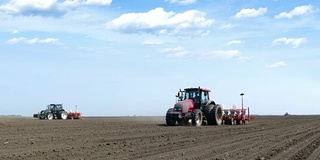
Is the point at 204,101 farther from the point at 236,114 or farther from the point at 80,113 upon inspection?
the point at 80,113

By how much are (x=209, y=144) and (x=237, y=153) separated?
2358mm

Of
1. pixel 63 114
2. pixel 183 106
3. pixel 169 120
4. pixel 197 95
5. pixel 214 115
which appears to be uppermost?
pixel 197 95

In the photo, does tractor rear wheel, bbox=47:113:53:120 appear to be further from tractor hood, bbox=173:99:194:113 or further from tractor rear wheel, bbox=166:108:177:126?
tractor hood, bbox=173:99:194:113

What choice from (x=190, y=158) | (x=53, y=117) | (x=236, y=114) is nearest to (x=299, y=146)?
(x=190, y=158)

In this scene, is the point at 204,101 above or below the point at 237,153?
above

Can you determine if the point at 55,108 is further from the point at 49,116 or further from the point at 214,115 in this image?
the point at 214,115

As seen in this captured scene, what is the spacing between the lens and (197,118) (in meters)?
24.7

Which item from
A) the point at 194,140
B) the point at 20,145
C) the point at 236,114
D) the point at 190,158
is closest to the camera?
the point at 190,158

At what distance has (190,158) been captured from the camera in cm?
1079

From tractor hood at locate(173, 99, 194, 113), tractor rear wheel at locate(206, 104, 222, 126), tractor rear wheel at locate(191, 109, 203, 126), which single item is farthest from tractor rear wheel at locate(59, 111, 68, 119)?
tractor rear wheel at locate(191, 109, 203, 126)

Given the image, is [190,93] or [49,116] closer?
[190,93]

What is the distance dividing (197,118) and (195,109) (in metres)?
1.24

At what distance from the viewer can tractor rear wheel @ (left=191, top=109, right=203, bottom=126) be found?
80.6 feet

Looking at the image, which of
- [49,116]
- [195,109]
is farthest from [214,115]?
[49,116]
